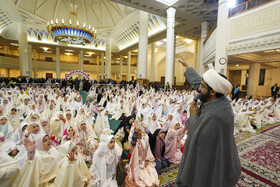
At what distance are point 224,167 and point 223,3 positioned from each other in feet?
29.9

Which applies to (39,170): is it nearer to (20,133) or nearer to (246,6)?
(20,133)

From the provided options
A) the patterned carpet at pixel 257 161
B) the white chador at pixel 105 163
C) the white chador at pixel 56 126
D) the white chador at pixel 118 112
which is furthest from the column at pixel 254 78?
the white chador at pixel 56 126

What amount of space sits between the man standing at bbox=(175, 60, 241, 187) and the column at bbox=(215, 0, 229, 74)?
7.52 meters

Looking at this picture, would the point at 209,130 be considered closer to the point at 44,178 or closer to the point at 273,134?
the point at 44,178

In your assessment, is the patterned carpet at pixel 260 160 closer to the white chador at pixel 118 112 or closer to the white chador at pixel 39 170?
the white chador at pixel 39 170

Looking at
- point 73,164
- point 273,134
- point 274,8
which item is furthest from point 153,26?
point 73,164

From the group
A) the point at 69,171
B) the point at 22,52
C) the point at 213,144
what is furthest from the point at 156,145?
the point at 22,52

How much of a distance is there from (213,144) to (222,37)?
8.53m

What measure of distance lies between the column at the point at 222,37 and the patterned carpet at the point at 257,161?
4138 mm

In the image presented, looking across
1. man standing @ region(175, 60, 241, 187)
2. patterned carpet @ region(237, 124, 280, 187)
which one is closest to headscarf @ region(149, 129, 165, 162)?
patterned carpet @ region(237, 124, 280, 187)

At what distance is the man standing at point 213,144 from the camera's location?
95cm

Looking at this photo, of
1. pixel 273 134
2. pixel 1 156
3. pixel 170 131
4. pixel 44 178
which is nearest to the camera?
pixel 1 156

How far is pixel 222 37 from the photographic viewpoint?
25.5 feet

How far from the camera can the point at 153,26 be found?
1609 centimetres
